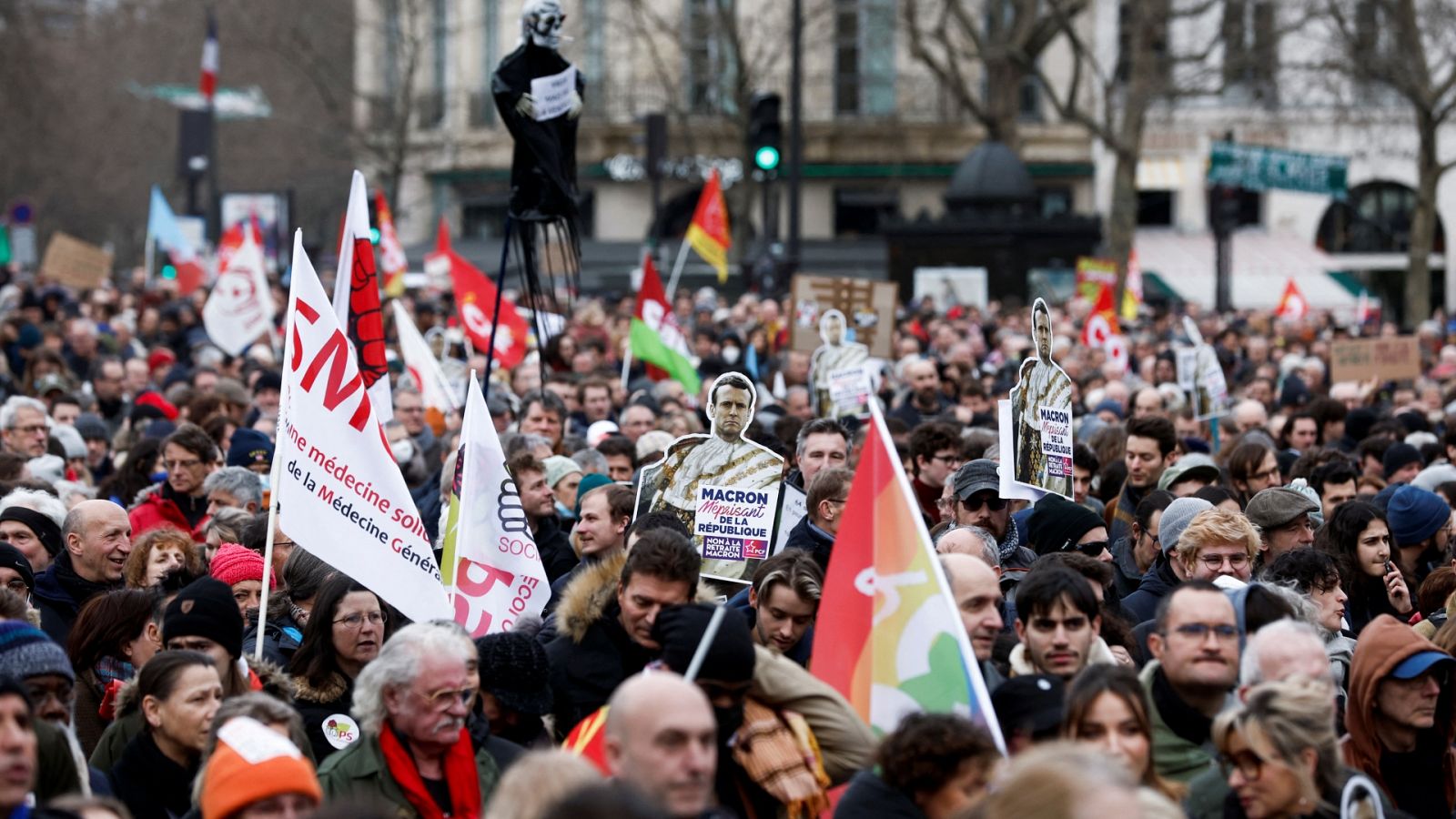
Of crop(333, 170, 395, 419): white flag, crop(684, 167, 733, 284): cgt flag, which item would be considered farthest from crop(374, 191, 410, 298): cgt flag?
crop(333, 170, 395, 419): white flag

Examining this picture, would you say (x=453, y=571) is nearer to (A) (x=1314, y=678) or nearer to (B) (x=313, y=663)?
(B) (x=313, y=663)

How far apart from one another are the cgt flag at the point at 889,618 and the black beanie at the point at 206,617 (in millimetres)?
1759

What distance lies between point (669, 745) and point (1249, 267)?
44.1 metres

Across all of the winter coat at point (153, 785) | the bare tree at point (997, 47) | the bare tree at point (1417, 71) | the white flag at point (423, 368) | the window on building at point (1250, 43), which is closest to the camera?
the winter coat at point (153, 785)

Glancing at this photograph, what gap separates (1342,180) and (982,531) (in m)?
22.3

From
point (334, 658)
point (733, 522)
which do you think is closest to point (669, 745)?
point (334, 658)

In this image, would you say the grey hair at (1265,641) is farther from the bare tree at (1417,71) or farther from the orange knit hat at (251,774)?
the bare tree at (1417,71)

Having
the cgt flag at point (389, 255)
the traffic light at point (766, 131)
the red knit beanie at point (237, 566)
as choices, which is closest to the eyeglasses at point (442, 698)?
the red knit beanie at point (237, 566)

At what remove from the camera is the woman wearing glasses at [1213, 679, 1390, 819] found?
4.87 meters

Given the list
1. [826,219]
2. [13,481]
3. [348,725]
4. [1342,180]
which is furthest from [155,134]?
[348,725]

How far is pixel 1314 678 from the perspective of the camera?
5.18 m

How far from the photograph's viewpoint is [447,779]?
5.47 metres

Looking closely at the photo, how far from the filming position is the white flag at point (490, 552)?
7398 millimetres

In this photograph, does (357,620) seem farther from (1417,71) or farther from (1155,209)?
(1155,209)
